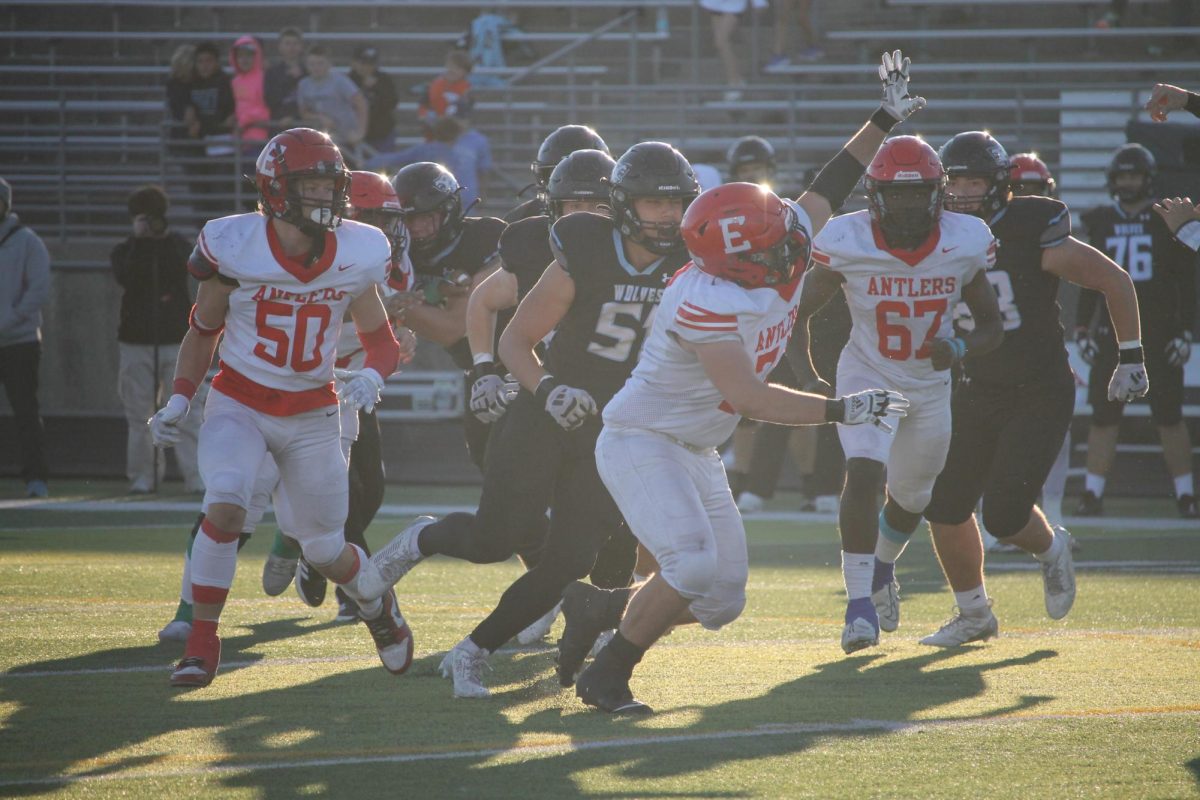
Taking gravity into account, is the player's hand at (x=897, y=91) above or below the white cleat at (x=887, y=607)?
above

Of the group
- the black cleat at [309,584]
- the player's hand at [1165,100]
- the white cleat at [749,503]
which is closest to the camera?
the player's hand at [1165,100]

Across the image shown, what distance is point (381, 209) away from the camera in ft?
21.9

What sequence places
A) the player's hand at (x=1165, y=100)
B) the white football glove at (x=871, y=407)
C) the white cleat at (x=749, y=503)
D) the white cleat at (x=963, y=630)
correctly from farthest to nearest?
the white cleat at (x=749, y=503)
the white cleat at (x=963, y=630)
the player's hand at (x=1165, y=100)
the white football glove at (x=871, y=407)

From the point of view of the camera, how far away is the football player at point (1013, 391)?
6.33 meters

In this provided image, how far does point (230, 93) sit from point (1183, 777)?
471 inches

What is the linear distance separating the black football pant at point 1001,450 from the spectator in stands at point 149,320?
694cm

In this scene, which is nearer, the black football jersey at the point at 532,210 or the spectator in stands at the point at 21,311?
the black football jersey at the point at 532,210

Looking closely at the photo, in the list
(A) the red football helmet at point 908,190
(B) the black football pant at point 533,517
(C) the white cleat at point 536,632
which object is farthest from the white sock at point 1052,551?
(B) the black football pant at point 533,517

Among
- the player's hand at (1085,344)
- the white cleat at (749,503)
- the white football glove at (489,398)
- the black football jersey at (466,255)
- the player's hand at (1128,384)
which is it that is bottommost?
the white cleat at (749,503)

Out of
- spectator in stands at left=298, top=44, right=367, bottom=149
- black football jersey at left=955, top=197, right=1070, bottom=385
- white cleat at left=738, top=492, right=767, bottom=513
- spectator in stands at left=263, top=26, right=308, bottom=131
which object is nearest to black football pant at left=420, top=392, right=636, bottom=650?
black football jersey at left=955, top=197, right=1070, bottom=385

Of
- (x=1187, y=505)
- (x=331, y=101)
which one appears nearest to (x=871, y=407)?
(x=1187, y=505)

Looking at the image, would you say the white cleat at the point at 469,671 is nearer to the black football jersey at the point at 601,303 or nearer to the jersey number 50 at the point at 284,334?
the black football jersey at the point at 601,303

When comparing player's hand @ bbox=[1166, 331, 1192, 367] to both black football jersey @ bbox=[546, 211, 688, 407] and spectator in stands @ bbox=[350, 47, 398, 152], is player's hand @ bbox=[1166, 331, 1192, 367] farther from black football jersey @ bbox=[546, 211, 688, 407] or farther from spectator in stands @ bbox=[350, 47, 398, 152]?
spectator in stands @ bbox=[350, 47, 398, 152]

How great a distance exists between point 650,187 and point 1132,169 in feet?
21.0
